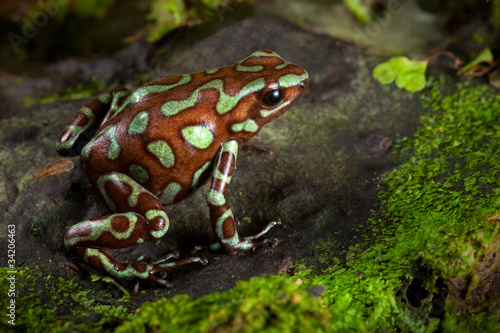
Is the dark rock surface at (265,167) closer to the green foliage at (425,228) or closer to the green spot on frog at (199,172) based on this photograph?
the green foliage at (425,228)

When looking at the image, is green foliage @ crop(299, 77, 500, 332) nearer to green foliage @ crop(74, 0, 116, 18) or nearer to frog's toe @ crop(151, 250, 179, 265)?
frog's toe @ crop(151, 250, 179, 265)

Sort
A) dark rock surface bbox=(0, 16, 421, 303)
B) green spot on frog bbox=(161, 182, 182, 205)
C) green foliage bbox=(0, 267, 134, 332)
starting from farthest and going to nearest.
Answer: green spot on frog bbox=(161, 182, 182, 205), dark rock surface bbox=(0, 16, 421, 303), green foliage bbox=(0, 267, 134, 332)

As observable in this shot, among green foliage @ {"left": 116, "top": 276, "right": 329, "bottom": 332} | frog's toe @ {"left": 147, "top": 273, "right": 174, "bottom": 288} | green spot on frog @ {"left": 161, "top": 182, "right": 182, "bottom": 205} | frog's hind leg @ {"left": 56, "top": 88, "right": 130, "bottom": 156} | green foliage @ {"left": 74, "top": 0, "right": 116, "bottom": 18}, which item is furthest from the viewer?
green foliage @ {"left": 74, "top": 0, "right": 116, "bottom": 18}

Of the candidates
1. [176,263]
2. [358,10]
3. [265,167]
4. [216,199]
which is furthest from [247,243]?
[358,10]

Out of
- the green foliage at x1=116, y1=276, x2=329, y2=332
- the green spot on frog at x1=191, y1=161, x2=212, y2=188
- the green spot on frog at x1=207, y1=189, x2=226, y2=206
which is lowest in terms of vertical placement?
the green spot on frog at x1=207, y1=189, x2=226, y2=206

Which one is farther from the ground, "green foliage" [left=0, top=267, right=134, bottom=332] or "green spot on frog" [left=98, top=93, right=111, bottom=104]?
"green spot on frog" [left=98, top=93, right=111, bottom=104]

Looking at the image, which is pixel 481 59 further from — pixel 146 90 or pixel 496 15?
pixel 146 90

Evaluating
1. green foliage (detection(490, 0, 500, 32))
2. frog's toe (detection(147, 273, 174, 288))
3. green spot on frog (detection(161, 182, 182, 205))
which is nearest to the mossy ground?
frog's toe (detection(147, 273, 174, 288))

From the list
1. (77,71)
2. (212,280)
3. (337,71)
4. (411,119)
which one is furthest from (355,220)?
(77,71)
